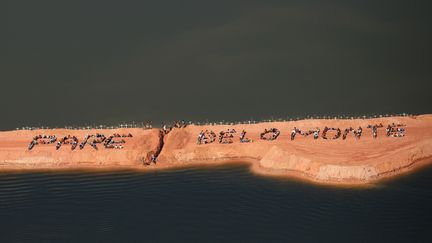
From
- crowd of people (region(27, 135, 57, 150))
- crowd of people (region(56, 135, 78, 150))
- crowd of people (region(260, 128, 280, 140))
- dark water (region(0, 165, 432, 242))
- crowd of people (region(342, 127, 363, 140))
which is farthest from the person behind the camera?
crowd of people (region(27, 135, 57, 150))

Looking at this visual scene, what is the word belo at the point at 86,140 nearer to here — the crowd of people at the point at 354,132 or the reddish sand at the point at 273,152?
the reddish sand at the point at 273,152

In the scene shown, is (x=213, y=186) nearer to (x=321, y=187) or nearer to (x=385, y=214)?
(x=321, y=187)

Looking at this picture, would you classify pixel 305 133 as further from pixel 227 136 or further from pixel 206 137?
pixel 206 137

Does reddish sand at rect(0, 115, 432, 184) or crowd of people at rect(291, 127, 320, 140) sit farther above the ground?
crowd of people at rect(291, 127, 320, 140)

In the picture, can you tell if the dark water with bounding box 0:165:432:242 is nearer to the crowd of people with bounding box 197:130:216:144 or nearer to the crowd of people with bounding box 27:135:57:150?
the crowd of people with bounding box 197:130:216:144

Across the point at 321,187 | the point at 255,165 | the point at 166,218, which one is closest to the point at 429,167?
the point at 321,187

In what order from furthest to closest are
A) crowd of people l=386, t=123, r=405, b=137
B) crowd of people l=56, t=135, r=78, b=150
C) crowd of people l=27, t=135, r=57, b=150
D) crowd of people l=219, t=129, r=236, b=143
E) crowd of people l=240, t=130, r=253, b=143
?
crowd of people l=27, t=135, r=57, b=150
crowd of people l=56, t=135, r=78, b=150
crowd of people l=219, t=129, r=236, b=143
crowd of people l=240, t=130, r=253, b=143
crowd of people l=386, t=123, r=405, b=137

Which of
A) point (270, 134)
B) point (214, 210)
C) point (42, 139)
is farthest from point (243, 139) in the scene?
point (42, 139)

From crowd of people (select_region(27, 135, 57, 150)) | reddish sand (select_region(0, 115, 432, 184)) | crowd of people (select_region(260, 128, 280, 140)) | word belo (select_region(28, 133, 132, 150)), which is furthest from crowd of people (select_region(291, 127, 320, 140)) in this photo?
crowd of people (select_region(27, 135, 57, 150))
